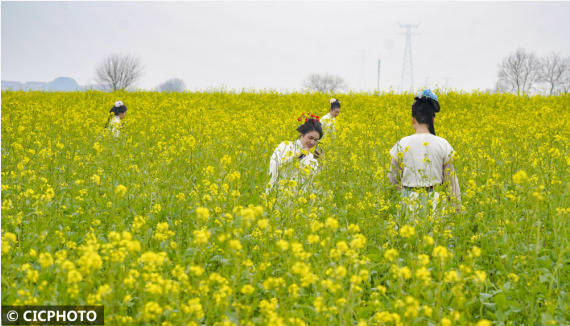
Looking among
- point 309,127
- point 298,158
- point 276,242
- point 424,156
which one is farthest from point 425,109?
point 276,242

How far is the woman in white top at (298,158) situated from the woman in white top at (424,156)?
3.26 feet

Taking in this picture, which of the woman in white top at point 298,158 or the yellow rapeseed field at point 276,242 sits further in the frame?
the woman in white top at point 298,158

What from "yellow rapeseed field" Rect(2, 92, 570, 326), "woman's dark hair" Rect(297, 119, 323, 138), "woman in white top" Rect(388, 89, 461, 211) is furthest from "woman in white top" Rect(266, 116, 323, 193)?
"woman in white top" Rect(388, 89, 461, 211)

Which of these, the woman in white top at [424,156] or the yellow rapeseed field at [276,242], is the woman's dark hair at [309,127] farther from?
the woman in white top at [424,156]

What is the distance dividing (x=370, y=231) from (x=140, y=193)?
8.29ft

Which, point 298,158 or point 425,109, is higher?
point 425,109

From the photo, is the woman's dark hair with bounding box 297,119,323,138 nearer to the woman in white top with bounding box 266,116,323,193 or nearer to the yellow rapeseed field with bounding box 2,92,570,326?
the woman in white top with bounding box 266,116,323,193

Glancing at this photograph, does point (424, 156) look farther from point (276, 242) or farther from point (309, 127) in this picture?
point (276, 242)

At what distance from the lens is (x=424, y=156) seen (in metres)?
4.36

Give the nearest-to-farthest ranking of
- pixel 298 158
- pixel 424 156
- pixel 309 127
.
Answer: pixel 424 156 < pixel 298 158 < pixel 309 127

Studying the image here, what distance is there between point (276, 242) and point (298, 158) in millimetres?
2461

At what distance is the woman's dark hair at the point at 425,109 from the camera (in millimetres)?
4387

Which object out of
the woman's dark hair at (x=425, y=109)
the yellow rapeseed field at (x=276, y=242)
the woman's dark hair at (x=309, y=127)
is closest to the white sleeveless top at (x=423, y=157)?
the woman's dark hair at (x=425, y=109)

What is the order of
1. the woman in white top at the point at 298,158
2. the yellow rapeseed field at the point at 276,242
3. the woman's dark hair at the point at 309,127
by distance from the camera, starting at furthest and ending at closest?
the woman's dark hair at the point at 309,127, the woman in white top at the point at 298,158, the yellow rapeseed field at the point at 276,242
